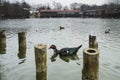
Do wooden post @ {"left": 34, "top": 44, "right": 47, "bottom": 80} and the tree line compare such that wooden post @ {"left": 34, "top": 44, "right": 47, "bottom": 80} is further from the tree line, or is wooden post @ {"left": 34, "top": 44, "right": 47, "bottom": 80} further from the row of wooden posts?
the tree line


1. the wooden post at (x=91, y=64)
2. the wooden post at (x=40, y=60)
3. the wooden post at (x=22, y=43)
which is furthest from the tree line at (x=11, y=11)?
the wooden post at (x=91, y=64)

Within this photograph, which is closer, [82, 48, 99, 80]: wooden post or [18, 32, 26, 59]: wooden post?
[82, 48, 99, 80]: wooden post

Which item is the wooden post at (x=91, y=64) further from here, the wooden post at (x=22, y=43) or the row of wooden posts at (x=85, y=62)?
the wooden post at (x=22, y=43)

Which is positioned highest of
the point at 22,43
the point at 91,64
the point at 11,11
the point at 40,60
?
the point at 11,11

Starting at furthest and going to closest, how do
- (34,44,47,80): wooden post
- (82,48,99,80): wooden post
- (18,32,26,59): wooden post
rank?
(18,32,26,59): wooden post
(34,44,47,80): wooden post
(82,48,99,80): wooden post

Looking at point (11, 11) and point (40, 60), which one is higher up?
point (11, 11)

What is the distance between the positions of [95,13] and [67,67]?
11213cm

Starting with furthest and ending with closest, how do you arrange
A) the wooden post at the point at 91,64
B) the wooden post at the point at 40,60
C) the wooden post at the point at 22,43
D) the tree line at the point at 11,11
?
the tree line at the point at 11,11, the wooden post at the point at 22,43, the wooden post at the point at 40,60, the wooden post at the point at 91,64

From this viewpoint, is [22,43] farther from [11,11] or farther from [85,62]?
[11,11]

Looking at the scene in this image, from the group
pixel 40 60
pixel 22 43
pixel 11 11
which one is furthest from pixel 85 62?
pixel 11 11

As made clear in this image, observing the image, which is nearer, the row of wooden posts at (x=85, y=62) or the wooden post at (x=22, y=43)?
the row of wooden posts at (x=85, y=62)

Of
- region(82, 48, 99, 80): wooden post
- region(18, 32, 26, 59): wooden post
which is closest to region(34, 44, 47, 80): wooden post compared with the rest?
region(82, 48, 99, 80): wooden post

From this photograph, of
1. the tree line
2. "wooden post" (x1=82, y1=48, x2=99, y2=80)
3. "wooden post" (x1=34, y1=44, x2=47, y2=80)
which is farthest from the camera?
the tree line

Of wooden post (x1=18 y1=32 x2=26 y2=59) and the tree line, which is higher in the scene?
the tree line
